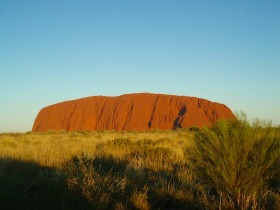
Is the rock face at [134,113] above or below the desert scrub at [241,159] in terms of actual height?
below

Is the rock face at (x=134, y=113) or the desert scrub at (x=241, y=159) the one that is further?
the rock face at (x=134, y=113)

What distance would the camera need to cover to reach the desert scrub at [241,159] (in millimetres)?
6113

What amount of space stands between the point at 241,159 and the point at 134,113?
69864mm

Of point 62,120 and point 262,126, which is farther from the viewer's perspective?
point 62,120

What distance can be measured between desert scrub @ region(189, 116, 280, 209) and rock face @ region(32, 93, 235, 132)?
61572mm

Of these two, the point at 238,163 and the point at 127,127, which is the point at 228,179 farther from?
the point at 127,127

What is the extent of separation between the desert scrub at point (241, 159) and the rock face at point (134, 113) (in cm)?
6157

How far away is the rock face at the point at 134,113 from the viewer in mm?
72062

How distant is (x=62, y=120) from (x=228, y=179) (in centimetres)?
8239

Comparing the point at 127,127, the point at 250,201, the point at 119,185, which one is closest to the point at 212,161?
the point at 250,201

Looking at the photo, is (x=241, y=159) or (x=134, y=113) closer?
(x=241, y=159)

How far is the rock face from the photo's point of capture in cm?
7206

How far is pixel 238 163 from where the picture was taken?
618 centimetres

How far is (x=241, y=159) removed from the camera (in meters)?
6.20
